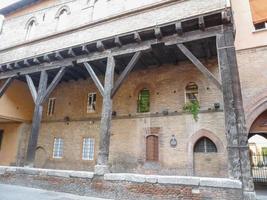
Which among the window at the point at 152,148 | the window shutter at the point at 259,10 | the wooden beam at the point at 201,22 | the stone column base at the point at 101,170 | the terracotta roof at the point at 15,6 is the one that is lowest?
the stone column base at the point at 101,170

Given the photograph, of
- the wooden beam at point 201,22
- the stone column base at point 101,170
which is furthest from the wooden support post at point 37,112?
the wooden beam at point 201,22

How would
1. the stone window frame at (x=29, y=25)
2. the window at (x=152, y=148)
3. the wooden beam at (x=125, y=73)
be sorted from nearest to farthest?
the wooden beam at (x=125, y=73), the window at (x=152, y=148), the stone window frame at (x=29, y=25)

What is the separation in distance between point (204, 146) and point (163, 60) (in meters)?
4.46

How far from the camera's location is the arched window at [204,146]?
362 inches

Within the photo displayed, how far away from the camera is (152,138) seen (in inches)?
409

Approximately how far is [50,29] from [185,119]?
28.3 ft

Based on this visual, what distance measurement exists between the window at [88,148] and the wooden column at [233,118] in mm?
7623

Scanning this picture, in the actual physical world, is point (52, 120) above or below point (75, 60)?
below

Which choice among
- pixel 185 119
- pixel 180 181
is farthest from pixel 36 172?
pixel 185 119

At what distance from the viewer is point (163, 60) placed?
1068 cm

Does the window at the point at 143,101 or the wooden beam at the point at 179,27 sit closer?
the wooden beam at the point at 179,27

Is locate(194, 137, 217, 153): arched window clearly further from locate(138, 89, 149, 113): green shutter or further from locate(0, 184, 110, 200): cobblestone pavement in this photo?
locate(0, 184, 110, 200): cobblestone pavement

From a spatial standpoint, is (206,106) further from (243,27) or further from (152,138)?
(243,27)

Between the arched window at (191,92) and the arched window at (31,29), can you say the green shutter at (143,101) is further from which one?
the arched window at (31,29)
